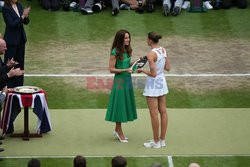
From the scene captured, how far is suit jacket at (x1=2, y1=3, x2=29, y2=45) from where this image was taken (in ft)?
63.2

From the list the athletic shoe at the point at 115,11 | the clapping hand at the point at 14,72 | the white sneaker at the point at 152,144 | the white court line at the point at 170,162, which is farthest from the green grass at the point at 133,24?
the white court line at the point at 170,162

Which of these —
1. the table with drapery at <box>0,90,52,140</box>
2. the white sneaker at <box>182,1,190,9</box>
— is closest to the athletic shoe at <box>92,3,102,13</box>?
the white sneaker at <box>182,1,190,9</box>

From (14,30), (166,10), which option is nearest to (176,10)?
(166,10)

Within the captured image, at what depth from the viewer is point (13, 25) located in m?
19.3

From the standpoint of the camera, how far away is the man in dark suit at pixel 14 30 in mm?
19250

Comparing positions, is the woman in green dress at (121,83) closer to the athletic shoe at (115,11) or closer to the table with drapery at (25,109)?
the table with drapery at (25,109)

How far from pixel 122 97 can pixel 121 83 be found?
0.94ft

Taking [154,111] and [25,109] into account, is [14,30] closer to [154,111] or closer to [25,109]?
[25,109]

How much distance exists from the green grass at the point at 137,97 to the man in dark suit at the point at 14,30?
1087 millimetres

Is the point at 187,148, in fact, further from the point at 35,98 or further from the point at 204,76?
the point at 204,76

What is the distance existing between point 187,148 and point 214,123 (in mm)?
1671

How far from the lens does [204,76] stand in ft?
71.1

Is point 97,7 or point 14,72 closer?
point 14,72

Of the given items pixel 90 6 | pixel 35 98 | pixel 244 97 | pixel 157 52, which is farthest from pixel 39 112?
pixel 90 6
